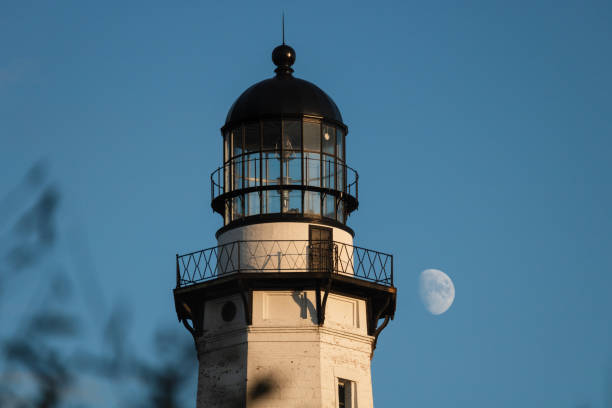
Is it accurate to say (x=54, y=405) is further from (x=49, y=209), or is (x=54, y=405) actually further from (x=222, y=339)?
(x=222, y=339)

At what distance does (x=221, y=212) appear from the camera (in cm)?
2877

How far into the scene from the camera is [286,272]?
26.3 meters

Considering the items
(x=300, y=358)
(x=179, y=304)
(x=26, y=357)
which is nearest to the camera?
(x=26, y=357)

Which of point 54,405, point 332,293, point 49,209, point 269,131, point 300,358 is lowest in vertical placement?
point 54,405

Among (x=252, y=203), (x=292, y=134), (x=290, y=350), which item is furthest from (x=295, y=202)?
(x=290, y=350)

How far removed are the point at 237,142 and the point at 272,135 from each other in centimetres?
109

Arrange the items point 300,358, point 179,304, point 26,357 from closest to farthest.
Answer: point 26,357
point 300,358
point 179,304

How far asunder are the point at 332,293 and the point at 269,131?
4716 mm

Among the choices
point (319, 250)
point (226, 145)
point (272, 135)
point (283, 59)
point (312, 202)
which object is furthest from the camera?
point (283, 59)

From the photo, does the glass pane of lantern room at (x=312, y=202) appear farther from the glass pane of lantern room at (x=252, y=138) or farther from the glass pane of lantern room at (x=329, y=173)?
the glass pane of lantern room at (x=252, y=138)

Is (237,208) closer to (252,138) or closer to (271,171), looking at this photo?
(271,171)

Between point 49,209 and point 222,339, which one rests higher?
point 222,339

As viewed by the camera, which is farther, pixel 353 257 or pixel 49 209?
pixel 353 257

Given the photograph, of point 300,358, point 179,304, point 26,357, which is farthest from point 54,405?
point 179,304
